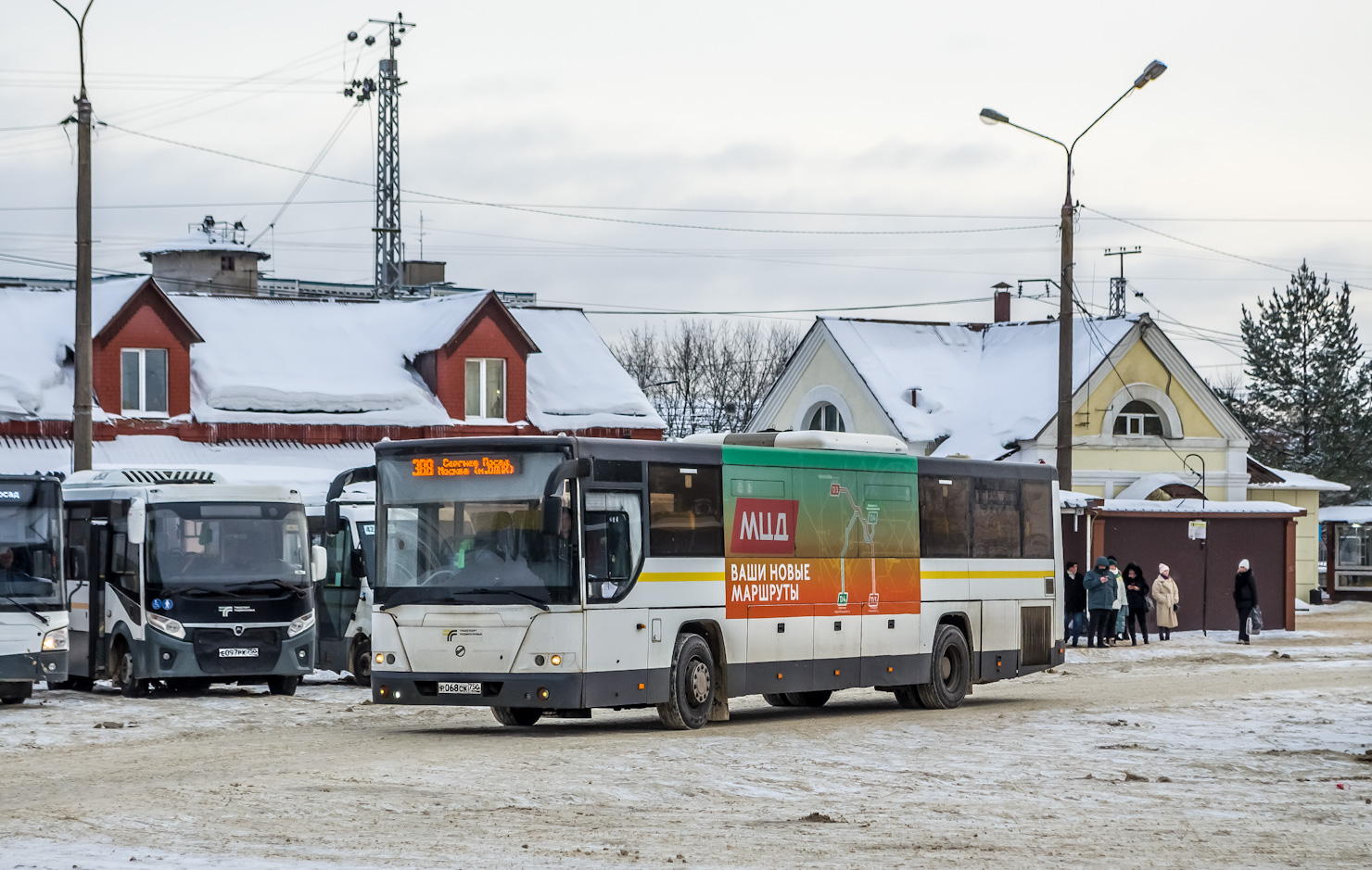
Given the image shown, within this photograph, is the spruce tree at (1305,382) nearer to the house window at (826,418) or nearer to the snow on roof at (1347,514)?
the snow on roof at (1347,514)

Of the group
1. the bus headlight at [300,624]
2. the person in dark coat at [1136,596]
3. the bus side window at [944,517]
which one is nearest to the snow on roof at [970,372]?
the person in dark coat at [1136,596]

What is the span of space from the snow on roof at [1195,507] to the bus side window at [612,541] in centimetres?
2281

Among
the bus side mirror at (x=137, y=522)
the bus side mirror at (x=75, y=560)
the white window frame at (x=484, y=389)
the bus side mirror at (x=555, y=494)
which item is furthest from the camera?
the white window frame at (x=484, y=389)

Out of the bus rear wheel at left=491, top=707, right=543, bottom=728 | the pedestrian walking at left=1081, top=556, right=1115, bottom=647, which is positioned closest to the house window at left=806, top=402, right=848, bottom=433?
the pedestrian walking at left=1081, top=556, right=1115, bottom=647

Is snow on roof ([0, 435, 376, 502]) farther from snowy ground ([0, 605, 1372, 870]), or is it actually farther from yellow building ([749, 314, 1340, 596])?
snowy ground ([0, 605, 1372, 870])

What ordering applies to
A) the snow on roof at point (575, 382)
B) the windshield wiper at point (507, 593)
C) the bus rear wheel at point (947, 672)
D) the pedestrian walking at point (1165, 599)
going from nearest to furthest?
the windshield wiper at point (507, 593) → the bus rear wheel at point (947, 672) → the pedestrian walking at point (1165, 599) → the snow on roof at point (575, 382)

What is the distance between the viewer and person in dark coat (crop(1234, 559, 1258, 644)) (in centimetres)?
3803

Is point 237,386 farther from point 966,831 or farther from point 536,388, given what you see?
point 966,831

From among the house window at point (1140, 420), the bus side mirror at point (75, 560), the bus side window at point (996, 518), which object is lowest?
the bus side mirror at point (75, 560)

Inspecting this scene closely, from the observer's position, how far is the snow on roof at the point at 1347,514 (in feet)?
213

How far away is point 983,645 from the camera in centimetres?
2402

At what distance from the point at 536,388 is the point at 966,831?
38.1 metres

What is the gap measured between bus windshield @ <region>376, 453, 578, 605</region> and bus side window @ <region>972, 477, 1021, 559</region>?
7306mm

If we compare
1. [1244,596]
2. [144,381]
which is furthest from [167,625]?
[1244,596]
